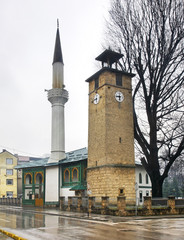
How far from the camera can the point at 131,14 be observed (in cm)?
2978

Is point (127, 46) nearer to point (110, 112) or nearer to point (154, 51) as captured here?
point (154, 51)

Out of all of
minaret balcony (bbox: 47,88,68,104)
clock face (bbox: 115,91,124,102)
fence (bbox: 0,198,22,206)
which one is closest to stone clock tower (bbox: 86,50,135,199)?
clock face (bbox: 115,91,124,102)

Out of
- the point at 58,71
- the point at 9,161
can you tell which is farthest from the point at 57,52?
the point at 9,161

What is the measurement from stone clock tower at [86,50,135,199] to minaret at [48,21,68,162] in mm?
9785

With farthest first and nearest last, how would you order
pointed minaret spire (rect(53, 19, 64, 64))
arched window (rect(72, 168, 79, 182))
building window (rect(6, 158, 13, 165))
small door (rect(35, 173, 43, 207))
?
1. building window (rect(6, 158, 13, 165))
2. pointed minaret spire (rect(53, 19, 64, 64))
3. small door (rect(35, 173, 43, 207))
4. arched window (rect(72, 168, 79, 182))

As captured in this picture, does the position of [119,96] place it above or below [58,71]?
below

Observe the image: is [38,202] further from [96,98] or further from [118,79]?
[118,79]

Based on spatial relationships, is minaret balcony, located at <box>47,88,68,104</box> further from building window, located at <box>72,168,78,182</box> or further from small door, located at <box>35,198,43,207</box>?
small door, located at <box>35,198,43,207</box>

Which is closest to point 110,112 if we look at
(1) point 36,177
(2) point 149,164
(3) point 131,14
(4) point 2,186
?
(2) point 149,164

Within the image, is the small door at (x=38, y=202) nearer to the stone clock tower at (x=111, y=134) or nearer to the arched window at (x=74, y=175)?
the arched window at (x=74, y=175)

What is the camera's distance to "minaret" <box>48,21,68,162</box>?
1580 inches

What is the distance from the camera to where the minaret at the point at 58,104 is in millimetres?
40125

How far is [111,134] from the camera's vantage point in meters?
28.9

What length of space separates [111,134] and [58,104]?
47.3ft
